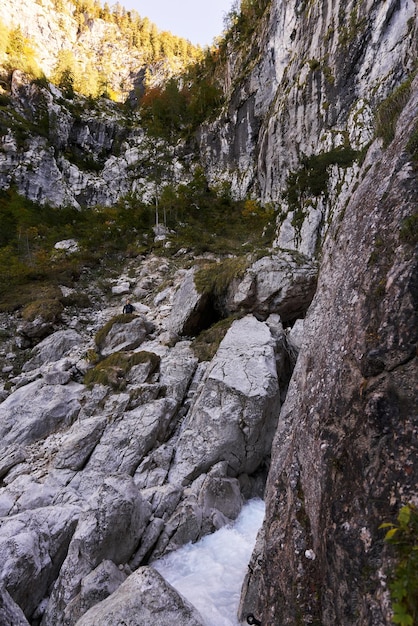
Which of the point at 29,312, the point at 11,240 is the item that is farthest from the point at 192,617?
the point at 11,240

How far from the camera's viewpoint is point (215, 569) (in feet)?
24.2

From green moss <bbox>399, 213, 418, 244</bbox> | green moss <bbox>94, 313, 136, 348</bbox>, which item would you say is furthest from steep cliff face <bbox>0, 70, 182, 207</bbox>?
green moss <bbox>399, 213, 418, 244</bbox>

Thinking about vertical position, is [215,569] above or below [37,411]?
below

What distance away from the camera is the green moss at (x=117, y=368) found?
509 inches

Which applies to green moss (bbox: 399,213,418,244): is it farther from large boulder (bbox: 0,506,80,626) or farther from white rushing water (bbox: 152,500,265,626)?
large boulder (bbox: 0,506,80,626)

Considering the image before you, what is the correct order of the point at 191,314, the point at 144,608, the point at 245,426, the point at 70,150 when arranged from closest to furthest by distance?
the point at 144,608
the point at 245,426
the point at 191,314
the point at 70,150

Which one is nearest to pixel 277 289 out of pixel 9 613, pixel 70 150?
pixel 9 613

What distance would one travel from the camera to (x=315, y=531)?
4.05 meters

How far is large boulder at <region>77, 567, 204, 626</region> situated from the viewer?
186 inches

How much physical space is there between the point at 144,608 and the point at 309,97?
1687 inches

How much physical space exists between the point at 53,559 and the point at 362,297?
28.0 ft

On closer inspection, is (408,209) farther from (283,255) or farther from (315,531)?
(283,255)

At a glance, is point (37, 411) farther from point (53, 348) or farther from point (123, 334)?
point (123, 334)

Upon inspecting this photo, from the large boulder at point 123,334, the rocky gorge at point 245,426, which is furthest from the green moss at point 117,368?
the large boulder at point 123,334
